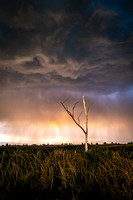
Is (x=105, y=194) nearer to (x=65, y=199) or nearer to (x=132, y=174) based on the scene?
(x=65, y=199)

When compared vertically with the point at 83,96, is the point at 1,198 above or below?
below

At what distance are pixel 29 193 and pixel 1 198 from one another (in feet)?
3.09

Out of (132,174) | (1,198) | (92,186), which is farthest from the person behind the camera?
(132,174)

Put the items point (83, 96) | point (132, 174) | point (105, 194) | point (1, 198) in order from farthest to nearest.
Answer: point (83, 96)
point (132, 174)
point (105, 194)
point (1, 198)

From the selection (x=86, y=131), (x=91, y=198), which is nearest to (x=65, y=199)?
(x=91, y=198)

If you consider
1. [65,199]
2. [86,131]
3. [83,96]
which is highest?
[83,96]

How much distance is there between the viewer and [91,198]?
529 cm

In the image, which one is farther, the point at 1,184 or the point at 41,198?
the point at 1,184

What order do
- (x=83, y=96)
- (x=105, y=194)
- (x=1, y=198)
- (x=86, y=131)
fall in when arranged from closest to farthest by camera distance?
(x=1, y=198) → (x=105, y=194) → (x=86, y=131) → (x=83, y=96)

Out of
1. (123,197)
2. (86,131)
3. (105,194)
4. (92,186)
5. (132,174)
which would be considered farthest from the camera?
(86,131)

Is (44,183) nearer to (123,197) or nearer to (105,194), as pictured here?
(105,194)

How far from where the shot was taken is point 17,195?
545 cm

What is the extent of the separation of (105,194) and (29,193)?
2.39 meters

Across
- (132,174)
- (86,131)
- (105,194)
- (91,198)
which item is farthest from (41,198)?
(86,131)
